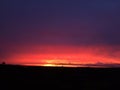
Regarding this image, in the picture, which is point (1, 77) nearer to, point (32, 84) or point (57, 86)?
point (32, 84)

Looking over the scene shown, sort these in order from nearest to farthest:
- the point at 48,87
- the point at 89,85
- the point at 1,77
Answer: the point at 48,87
the point at 89,85
the point at 1,77

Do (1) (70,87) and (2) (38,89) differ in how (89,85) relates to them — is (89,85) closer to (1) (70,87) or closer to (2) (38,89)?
(1) (70,87)

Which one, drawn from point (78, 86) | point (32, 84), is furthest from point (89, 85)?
point (32, 84)

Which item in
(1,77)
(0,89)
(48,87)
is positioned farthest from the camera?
(1,77)

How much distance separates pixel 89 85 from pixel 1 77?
8.28 m

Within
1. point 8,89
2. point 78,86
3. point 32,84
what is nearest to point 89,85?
point 78,86

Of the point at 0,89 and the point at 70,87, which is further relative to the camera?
the point at 70,87

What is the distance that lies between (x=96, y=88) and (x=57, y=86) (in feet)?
9.94

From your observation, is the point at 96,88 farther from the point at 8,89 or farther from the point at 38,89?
→ the point at 8,89

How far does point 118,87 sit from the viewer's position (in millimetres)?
24328

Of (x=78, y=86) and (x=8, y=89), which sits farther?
(x=78, y=86)

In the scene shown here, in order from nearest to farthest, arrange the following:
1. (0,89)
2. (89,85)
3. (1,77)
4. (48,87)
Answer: (0,89)
(48,87)
(89,85)
(1,77)

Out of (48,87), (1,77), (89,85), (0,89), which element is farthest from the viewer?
(1,77)

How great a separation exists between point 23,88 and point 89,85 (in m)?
5.68
